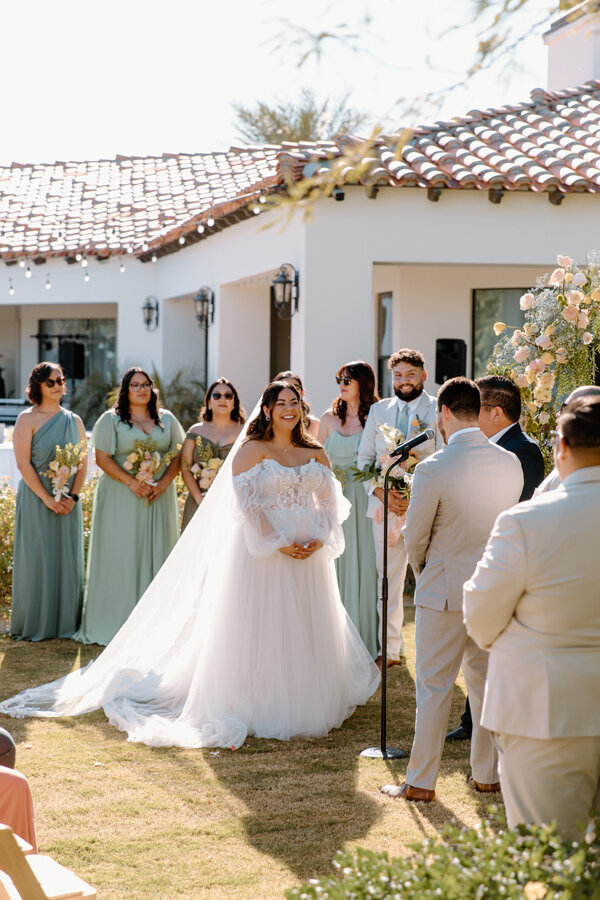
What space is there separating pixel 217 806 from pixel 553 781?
2.66 m

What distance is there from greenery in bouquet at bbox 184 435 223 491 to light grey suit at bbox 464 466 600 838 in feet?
18.5

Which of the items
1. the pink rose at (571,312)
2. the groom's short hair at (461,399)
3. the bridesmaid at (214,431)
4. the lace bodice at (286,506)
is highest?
the pink rose at (571,312)

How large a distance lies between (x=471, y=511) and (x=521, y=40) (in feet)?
8.28

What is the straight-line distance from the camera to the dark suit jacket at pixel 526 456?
19.3 ft

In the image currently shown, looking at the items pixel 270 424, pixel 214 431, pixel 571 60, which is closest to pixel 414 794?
pixel 270 424

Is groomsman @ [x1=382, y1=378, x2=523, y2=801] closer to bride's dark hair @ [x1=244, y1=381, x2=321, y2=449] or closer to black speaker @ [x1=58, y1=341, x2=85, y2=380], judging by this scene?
bride's dark hair @ [x1=244, y1=381, x2=321, y2=449]

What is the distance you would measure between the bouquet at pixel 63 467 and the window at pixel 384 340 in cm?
708

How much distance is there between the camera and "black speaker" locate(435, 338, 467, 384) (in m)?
15.1

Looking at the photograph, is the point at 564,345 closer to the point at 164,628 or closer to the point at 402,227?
the point at 164,628

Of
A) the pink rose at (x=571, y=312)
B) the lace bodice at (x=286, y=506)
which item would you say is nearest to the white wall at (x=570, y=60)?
the pink rose at (x=571, y=312)

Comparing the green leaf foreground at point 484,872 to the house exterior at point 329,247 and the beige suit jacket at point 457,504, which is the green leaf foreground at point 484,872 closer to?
the beige suit jacket at point 457,504

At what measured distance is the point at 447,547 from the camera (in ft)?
17.0

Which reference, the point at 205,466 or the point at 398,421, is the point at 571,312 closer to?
the point at 398,421

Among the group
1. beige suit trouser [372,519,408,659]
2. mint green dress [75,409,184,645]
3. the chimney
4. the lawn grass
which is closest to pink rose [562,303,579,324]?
beige suit trouser [372,519,408,659]
